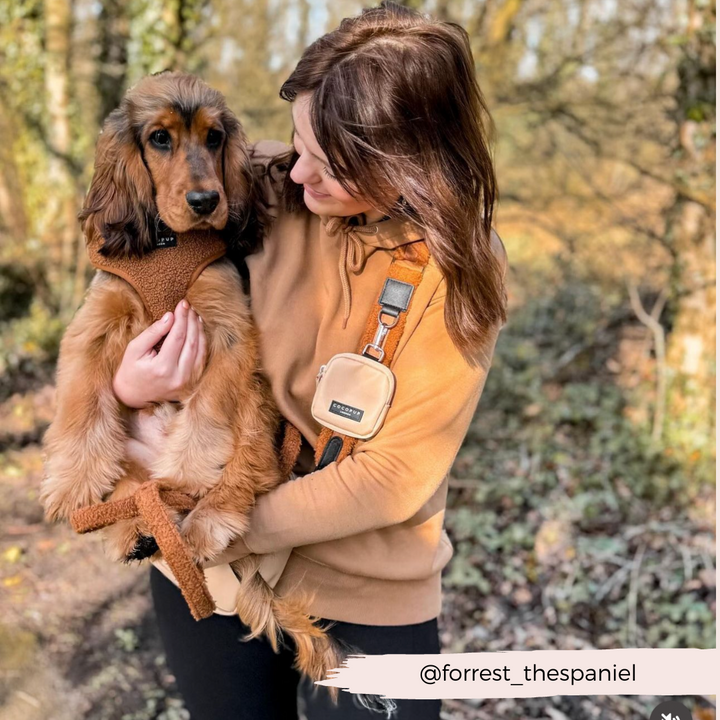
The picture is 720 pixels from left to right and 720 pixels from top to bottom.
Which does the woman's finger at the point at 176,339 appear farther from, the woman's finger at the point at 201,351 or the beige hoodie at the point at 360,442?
the beige hoodie at the point at 360,442

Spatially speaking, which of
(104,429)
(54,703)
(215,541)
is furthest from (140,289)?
(54,703)

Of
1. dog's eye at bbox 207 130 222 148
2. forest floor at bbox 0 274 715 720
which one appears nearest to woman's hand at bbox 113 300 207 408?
dog's eye at bbox 207 130 222 148

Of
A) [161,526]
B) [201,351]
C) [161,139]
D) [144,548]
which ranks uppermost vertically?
[161,139]

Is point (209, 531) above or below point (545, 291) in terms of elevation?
above

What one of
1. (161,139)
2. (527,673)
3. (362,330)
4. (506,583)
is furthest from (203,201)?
(506,583)

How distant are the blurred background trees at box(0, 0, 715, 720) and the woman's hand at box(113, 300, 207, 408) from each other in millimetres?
2254

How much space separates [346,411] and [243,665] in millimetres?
863

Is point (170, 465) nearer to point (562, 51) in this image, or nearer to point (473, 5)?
point (562, 51)

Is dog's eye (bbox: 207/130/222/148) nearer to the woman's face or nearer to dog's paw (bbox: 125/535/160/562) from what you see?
the woman's face

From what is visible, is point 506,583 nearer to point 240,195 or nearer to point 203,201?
point 240,195

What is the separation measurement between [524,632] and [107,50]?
290 inches

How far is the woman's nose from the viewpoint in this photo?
6.43 ft

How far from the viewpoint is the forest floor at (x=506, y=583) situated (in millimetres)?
3721

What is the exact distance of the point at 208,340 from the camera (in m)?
2.27
